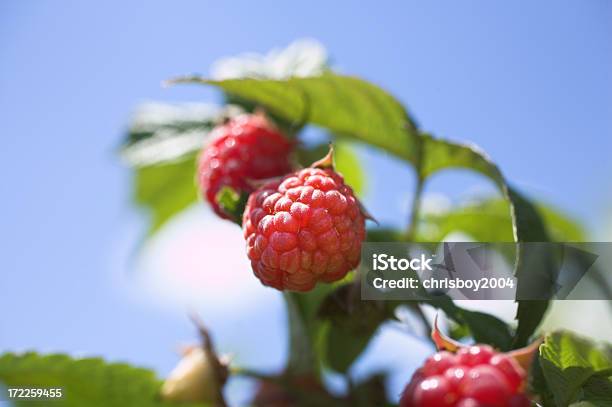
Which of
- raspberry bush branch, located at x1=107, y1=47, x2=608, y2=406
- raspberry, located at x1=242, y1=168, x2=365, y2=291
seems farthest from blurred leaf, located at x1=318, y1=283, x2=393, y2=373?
raspberry, located at x1=242, y1=168, x2=365, y2=291

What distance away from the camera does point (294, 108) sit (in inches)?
82.2

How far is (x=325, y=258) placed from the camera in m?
1.34

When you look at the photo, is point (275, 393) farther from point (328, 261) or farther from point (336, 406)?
point (328, 261)

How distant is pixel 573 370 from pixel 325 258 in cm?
43

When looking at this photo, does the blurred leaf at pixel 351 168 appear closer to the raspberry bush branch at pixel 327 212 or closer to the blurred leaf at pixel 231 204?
the raspberry bush branch at pixel 327 212

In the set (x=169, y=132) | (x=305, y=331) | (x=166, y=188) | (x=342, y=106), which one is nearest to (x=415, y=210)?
(x=342, y=106)

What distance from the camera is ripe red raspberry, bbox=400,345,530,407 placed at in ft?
3.25

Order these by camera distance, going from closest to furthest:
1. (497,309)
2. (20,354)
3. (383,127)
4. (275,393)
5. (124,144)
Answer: (20,354), (497,309), (275,393), (383,127), (124,144)

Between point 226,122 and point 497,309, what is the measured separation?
0.92m

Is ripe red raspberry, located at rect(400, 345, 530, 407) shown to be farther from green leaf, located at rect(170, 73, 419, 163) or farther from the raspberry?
green leaf, located at rect(170, 73, 419, 163)

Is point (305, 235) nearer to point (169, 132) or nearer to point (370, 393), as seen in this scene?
point (370, 393)

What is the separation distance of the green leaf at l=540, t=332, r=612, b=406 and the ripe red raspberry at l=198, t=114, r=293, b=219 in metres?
0.72

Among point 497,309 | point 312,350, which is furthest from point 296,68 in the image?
point 497,309

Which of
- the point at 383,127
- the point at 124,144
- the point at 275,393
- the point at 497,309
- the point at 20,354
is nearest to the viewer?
the point at 20,354
